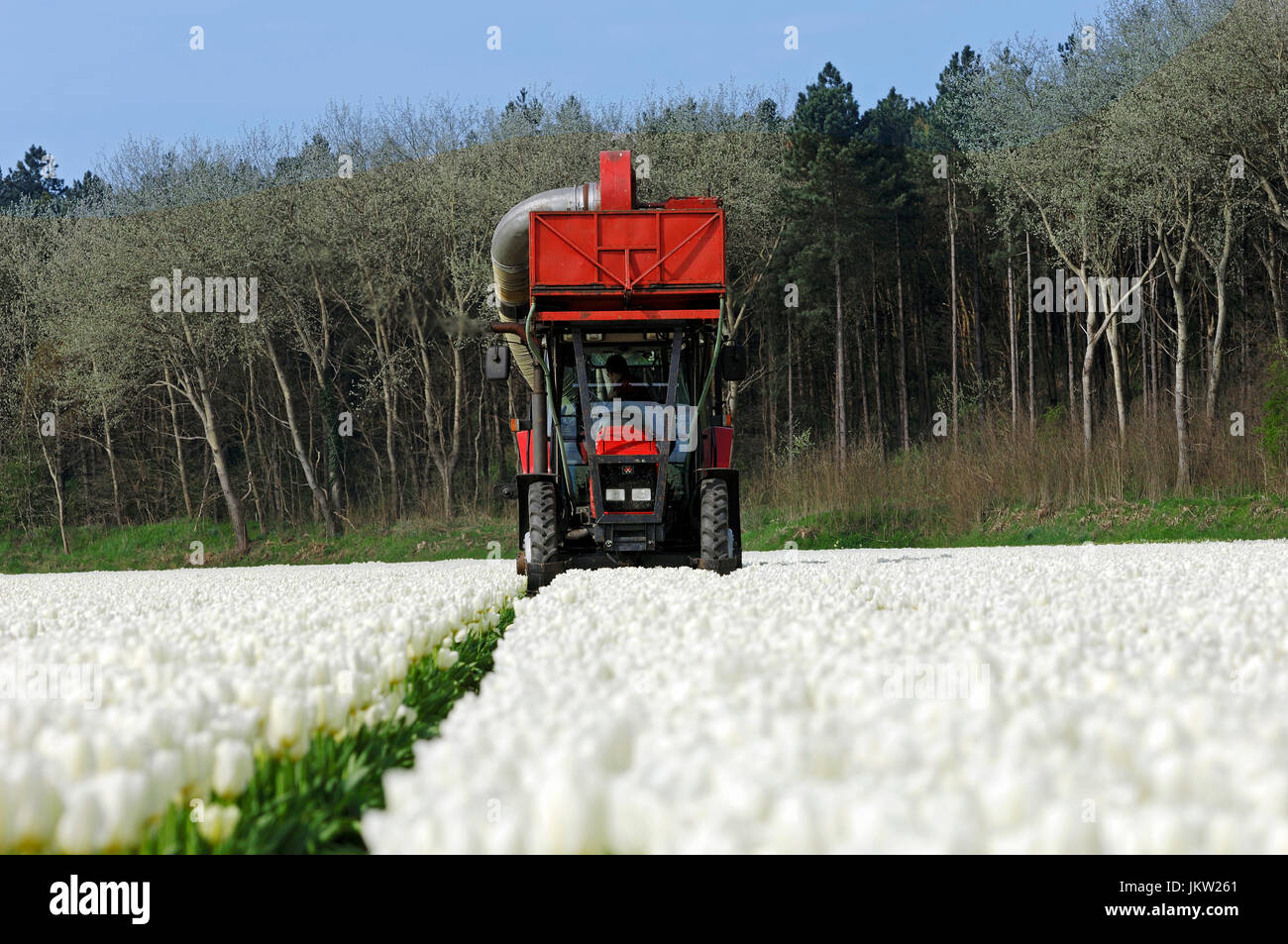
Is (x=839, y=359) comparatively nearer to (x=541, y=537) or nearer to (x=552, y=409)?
(x=552, y=409)

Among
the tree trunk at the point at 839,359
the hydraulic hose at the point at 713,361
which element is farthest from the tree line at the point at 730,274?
the hydraulic hose at the point at 713,361

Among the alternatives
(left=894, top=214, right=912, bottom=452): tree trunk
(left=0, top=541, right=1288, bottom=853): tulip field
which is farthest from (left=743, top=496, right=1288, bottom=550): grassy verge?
(left=0, top=541, right=1288, bottom=853): tulip field

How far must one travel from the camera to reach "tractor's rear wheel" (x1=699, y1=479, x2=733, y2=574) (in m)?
9.80

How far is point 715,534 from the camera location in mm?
9836

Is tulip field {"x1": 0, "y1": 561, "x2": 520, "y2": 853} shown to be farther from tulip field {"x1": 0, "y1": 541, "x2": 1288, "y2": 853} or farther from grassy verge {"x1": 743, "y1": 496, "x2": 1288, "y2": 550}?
grassy verge {"x1": 743, "y1": 496, "x2": 1288, "y2": 550}

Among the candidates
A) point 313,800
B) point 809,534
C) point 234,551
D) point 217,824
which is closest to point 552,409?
point 313,800

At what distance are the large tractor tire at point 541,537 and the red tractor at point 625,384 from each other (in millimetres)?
12

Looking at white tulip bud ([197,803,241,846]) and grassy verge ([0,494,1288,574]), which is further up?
white tulip bud ([197,803,241,846])

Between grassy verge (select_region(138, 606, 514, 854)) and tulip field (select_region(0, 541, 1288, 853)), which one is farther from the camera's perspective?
grassy verge (select_region(138, 606, 514, 854))

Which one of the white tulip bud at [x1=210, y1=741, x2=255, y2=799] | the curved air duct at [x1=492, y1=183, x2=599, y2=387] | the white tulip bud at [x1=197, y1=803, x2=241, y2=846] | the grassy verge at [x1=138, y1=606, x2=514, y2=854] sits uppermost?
the curved air duct at [x1=492, y1=183, x2=599, y2=387]

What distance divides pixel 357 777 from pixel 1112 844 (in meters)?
1.66

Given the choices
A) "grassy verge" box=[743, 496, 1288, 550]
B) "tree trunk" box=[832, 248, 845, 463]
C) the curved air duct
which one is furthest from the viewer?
"tree trunk" box=[832, 248, 845, 463]

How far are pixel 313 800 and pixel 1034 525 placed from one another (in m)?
20.7
